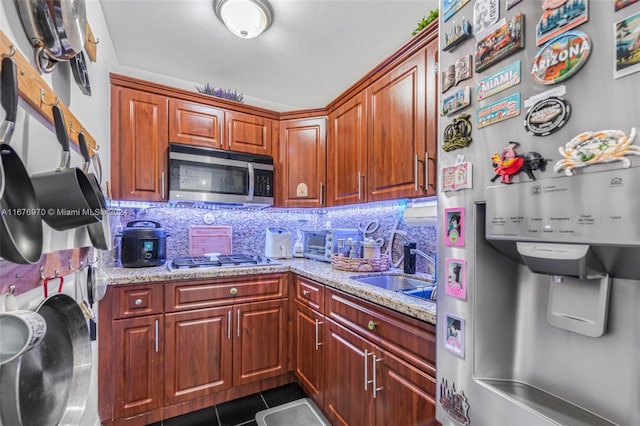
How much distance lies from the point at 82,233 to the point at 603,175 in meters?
1.48

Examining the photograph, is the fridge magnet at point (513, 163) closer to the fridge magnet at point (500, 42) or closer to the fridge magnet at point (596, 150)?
the fridge magnet at point (596, 150)

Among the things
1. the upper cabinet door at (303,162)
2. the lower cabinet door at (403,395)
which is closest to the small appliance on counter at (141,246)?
the upper cabinet door at (303,162)

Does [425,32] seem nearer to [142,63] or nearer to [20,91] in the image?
[20,91]

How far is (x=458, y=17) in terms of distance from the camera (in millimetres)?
804

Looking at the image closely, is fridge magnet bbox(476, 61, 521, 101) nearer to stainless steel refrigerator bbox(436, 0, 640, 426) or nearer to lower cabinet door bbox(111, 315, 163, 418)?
stainless steel refrigerator bbox(436, 0, 640, 426)

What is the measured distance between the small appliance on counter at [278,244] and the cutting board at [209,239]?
35 cm

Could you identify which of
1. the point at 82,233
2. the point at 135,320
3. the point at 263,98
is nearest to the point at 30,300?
the point at 82,233

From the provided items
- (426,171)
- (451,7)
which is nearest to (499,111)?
(451,7)

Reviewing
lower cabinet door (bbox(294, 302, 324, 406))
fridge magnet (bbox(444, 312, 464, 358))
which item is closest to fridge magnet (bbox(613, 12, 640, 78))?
fridge magnet (bbox(444, 312, 464, 358))

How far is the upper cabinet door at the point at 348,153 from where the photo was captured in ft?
6.30

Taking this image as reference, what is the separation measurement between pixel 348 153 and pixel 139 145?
1.49 m

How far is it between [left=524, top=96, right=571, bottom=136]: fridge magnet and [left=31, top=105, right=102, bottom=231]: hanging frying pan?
43.0 inches

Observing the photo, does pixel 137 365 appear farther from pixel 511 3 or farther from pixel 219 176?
pixel 511 3

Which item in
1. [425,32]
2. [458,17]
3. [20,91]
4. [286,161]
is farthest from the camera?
[286,161]
